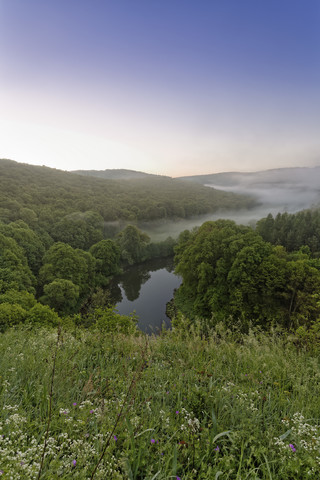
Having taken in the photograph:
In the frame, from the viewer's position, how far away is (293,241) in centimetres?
4997

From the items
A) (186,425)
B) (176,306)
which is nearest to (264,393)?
(186,425)

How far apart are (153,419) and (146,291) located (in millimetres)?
35741

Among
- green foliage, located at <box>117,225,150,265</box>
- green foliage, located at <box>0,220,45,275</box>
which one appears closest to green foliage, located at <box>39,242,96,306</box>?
green foliage, located at <box>0,220,45,275</box>

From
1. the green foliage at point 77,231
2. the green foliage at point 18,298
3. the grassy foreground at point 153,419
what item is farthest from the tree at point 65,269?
the grassy foreground at point 153,419

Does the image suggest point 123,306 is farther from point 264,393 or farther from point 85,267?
point 264,393

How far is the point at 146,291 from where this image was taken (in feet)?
123

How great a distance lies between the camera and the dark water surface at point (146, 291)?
94.9 feet

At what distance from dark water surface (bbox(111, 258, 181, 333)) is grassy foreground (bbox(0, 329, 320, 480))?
21.0 m

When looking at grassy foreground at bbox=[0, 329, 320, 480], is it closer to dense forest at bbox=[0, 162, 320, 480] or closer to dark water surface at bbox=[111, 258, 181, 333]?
dense forest at bbox=[0, 162, 320, 480]

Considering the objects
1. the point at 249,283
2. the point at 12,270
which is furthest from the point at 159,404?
the point at 12,270

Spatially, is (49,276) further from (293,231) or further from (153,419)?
(293,231)

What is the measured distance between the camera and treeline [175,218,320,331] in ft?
62.0

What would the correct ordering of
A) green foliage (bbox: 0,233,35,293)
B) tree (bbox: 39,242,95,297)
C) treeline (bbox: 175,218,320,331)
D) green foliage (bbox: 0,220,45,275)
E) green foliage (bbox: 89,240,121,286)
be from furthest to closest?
green foliage (bbox: 89,240,121,286) < green foliage (bbox: 0,220,45,275) < tree (bbox: 39,242,95,297) < green foliage (bbox: 0,233,35,293) < treeline (bbox: 175,218,320,331)

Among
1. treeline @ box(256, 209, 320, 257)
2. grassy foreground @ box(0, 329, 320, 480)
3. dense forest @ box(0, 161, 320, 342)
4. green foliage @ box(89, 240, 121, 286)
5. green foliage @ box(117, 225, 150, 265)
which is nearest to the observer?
grassy foreground @ box(0, 329, 320, 480)
